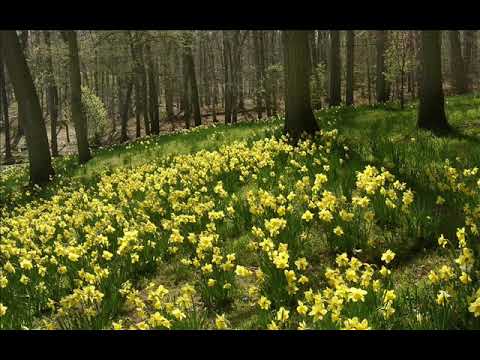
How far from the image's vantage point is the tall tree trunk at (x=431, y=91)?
864 cm

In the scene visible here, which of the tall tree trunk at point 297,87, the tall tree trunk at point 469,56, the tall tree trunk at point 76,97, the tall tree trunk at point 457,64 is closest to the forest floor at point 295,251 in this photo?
the tall tree trunk at point 297,87

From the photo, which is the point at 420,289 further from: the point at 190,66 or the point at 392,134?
the point at 190,66

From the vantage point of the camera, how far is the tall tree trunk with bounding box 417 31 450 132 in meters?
8.64

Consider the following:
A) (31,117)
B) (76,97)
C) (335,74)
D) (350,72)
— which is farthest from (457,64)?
(31,117)

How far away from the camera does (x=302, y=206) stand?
18.1 ft

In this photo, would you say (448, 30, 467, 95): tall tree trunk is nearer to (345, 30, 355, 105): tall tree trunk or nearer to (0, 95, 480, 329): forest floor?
(345, 30, 355, 105): tall tree trunk

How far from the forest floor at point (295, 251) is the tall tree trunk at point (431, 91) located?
53cm

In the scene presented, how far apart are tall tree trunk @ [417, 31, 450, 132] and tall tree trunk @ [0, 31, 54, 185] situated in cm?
944

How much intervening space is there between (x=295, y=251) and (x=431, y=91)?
227 inches

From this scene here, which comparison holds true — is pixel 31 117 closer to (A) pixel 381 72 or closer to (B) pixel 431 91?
(B) pixel 431 91

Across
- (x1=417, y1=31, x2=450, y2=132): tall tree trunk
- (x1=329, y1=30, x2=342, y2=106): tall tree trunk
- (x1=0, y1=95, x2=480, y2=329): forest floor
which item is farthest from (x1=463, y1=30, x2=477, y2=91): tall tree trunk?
(x1=0, y1=95, x2=480, y2=329): forest floor
